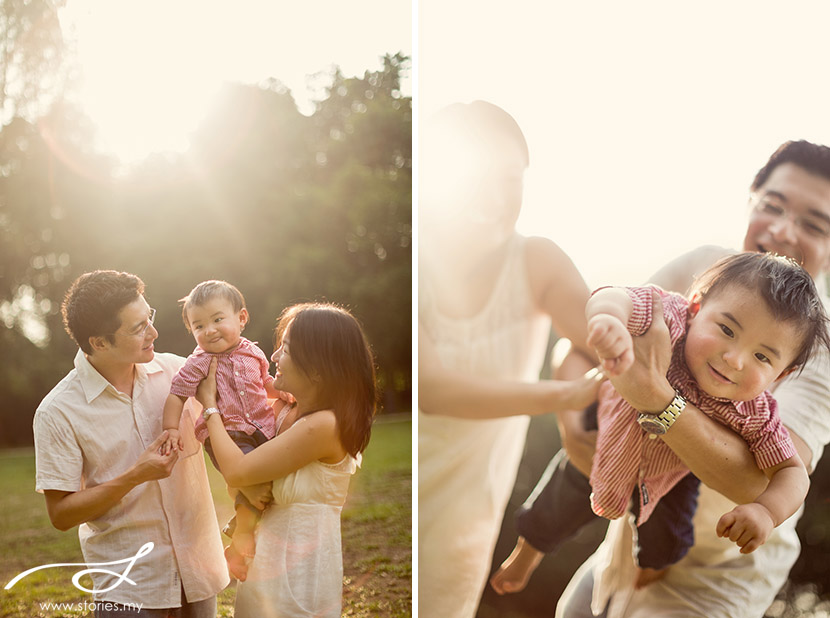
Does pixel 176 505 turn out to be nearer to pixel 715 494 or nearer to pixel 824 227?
pixel 715 494

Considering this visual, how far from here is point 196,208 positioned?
9.45 ft

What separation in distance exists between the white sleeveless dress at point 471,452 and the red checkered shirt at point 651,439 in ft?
1.06

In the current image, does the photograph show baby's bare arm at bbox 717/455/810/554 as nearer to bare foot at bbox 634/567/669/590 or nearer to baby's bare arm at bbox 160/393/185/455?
bare foot at bbox 634/567/669/590

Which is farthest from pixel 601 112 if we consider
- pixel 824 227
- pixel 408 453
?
pixel 408 453

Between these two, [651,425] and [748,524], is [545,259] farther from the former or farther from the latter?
[748,524]

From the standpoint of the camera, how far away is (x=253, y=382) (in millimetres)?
2568

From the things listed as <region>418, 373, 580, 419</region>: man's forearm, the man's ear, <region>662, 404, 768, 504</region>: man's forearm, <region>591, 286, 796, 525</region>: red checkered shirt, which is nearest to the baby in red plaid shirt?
the man's ear

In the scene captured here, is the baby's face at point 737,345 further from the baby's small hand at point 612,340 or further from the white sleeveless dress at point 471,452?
the white sleeveless dress at point 471,452

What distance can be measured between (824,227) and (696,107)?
599 mm

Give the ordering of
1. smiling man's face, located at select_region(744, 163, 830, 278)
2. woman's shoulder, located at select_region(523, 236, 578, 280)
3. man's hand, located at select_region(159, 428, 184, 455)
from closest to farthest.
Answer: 1. man's hand, located at select_region(159, 428, 184, 455)
2. smiling man's face, located at select_region(744, 163, 830, 278)
3. woman's shoulder, located at select_region(523, 236, 578, 280)

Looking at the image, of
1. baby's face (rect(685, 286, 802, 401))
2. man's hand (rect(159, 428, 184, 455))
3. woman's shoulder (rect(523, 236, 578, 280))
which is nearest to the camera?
baby's face (rect(685, 286, 802, 401))

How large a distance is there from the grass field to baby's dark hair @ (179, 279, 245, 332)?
534 millimetres

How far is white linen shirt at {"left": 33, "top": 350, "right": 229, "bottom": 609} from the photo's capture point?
2.48 m

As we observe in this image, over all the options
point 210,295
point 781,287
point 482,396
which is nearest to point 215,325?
point 210,295
